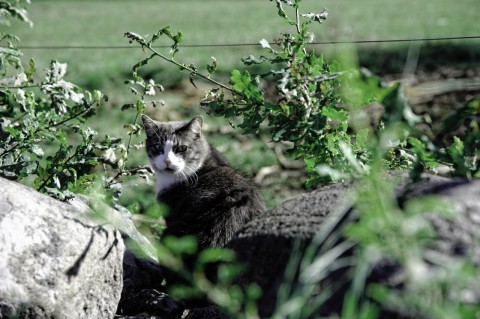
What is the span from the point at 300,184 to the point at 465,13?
334 inches

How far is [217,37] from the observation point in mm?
12289

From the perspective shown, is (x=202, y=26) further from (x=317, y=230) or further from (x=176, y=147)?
(x=317, y=230)

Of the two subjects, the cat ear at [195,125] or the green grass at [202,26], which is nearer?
the cat ear at [195,125]

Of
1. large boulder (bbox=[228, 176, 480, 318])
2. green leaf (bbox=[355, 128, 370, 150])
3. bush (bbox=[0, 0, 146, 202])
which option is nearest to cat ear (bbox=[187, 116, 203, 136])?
bush (bbox=[0, 0, 146, 202])

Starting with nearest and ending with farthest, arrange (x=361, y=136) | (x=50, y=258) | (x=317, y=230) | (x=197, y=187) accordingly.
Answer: (x=317, y=230) < (x=50, y=258) < (x=361, y=136) < (x=197, y=187)

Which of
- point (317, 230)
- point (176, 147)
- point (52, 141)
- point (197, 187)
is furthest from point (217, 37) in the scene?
point (317, 230)

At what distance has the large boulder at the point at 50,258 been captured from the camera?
2.35m

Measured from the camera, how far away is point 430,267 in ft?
5.98

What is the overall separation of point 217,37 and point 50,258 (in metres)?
10.2

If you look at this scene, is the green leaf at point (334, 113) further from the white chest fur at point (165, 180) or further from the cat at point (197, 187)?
the white chest fur at point (165, 180)

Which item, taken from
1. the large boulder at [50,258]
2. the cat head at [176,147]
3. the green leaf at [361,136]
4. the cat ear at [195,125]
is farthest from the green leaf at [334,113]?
the cat ear at [195,125]

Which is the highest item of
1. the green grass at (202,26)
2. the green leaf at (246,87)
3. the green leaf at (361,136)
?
the green leaf at (246,87)

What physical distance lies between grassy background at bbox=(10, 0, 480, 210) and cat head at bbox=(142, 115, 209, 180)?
689 millimetres

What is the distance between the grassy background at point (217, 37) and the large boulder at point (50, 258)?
1.14 metres
